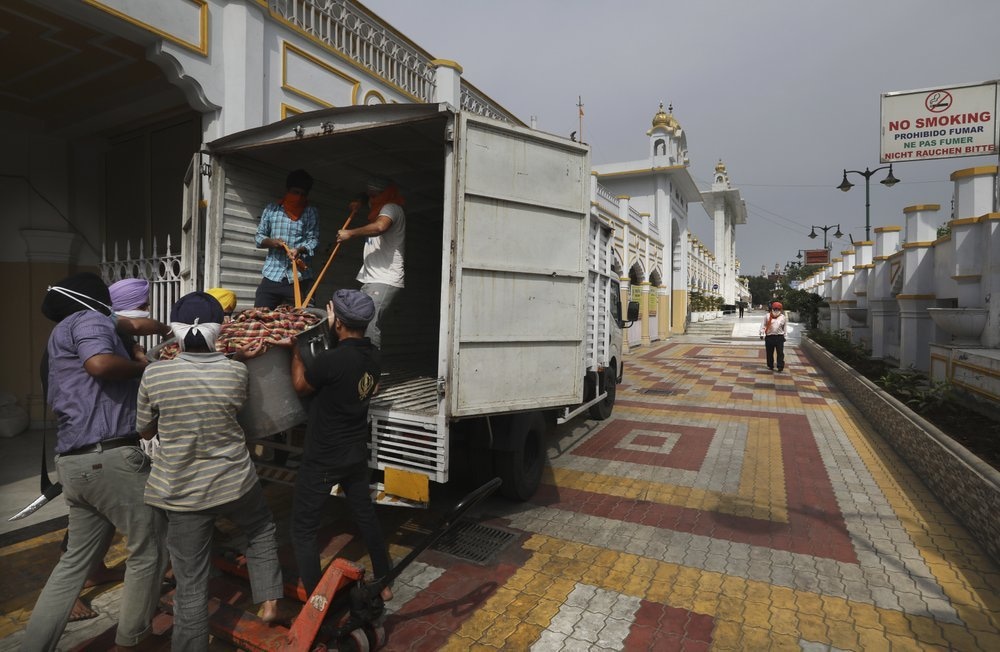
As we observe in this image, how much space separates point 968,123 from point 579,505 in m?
15.1

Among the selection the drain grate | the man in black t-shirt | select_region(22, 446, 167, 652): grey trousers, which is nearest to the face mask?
select_region(22, 446, 167, 652): grey trousers

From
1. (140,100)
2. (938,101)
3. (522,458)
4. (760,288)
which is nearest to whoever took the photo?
(522,458)

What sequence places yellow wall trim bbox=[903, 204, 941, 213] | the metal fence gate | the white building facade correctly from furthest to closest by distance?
yellow wall trim bbox=[903, 204, 941, 213] → the metal fence gate → the white building facade

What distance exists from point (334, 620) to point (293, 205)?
327 cm

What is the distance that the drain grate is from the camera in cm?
363

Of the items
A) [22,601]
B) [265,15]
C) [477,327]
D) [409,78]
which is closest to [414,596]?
[477,327]

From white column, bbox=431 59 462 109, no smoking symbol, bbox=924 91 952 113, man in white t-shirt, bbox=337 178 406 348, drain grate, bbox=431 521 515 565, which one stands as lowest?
drain grate, bbox=431 521 515 565

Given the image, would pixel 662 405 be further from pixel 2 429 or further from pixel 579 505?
pixel 2 429

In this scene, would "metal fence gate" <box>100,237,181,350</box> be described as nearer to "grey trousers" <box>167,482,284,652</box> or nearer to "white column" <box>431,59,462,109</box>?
"grey trousers" <box>167,482,284,652</box>

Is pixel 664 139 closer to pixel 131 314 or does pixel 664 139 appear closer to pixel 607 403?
pixel 607 403

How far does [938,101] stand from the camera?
13203mm

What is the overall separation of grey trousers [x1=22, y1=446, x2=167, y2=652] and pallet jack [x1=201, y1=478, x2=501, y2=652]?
392 millimetres

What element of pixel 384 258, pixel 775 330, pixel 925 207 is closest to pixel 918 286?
pixel 925 207

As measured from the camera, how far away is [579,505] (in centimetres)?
457
